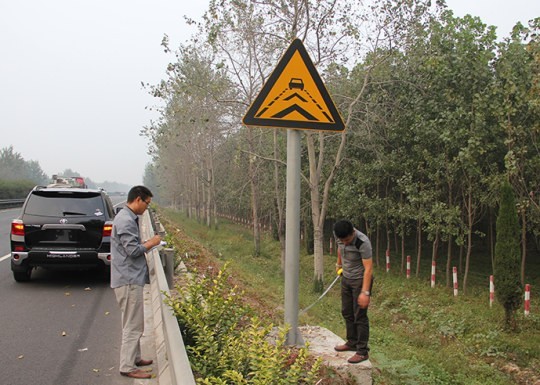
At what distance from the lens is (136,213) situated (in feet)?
15.5

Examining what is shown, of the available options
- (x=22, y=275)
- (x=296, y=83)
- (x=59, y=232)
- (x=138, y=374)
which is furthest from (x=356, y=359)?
(x=22, y=275)

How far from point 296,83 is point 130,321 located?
112 inches

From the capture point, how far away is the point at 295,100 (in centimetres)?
374

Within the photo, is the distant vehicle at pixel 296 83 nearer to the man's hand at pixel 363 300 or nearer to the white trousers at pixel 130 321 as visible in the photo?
the man's hand at pixel 363 300

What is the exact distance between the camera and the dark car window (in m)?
8.58

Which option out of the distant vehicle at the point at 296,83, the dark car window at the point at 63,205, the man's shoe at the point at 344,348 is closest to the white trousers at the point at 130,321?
the man's shoe at the point at 344,348

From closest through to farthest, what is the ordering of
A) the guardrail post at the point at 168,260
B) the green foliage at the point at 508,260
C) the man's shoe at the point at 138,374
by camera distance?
1. the man's shoe at the point at 138,374
2. the guardrail post at the point at 168,260
3. the green foliage at the point at 508,260

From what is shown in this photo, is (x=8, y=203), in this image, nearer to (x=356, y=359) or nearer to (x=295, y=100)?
(x=356, y=359)

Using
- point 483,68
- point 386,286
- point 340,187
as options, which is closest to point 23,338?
point 386,286

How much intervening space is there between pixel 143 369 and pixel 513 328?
9.67 meters

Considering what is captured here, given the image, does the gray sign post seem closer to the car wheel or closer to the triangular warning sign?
the triangular warning sign

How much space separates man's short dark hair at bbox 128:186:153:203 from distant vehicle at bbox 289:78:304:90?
191cm

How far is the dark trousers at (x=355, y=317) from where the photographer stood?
4512 mm

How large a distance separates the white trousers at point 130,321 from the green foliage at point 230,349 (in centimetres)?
38
